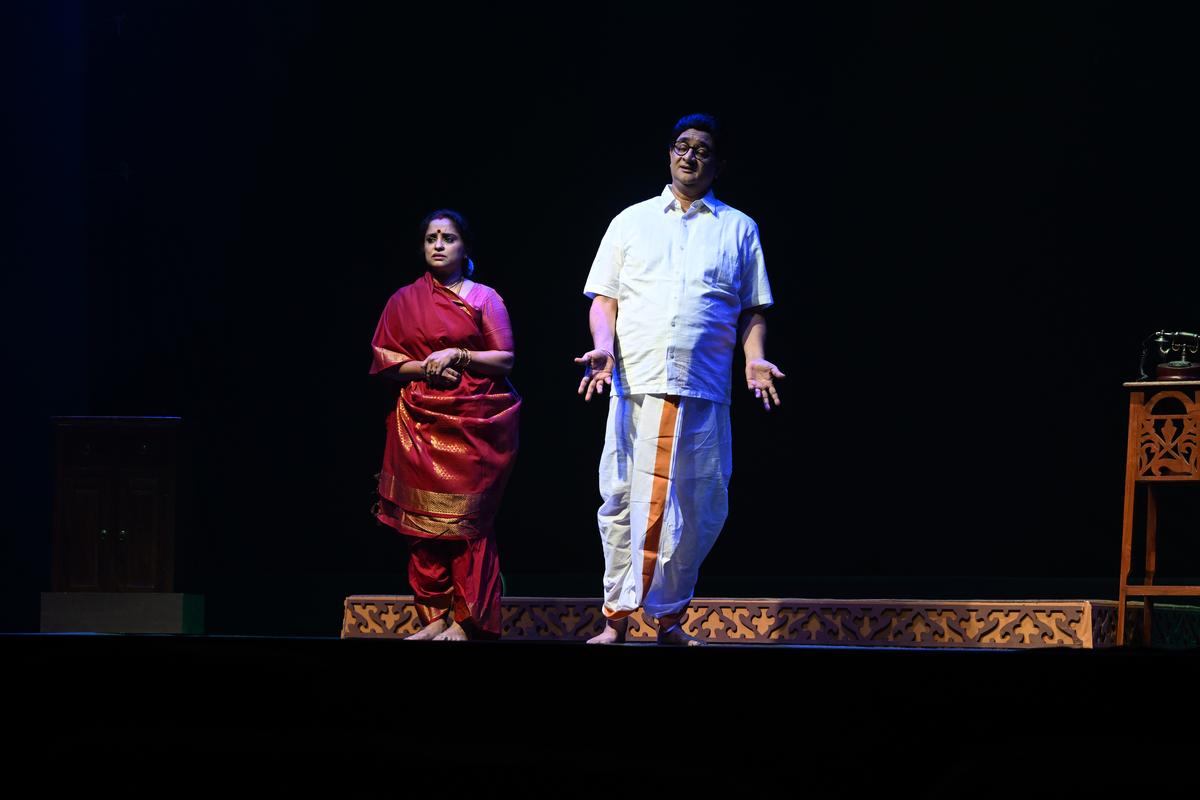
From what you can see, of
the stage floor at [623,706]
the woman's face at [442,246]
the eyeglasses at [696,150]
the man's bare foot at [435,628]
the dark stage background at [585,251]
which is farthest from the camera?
the dark stage background at [585,251]

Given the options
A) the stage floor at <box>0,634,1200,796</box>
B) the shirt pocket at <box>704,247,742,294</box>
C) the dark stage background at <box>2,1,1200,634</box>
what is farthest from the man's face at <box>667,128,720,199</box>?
the stage floor at <box>0,634,1200,796</box>

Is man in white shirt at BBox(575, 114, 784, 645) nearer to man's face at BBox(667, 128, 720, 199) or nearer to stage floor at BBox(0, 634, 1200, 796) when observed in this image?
man's face at BBox(667, 128, 720, 199)

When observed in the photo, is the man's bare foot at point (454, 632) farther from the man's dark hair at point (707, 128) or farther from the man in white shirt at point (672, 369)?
the man's dark hair at point (707, 128)

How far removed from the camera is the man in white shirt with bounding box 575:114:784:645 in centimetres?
306

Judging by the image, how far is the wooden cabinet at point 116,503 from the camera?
4.49 metres

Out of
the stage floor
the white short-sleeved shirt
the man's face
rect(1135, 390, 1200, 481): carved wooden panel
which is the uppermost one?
the man's face

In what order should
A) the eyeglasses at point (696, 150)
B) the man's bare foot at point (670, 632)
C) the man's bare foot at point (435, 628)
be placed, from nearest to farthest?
the man's bare foot at point (670, 632) < the eyeglasses at point (696, 150) < the man's bare foot at point (435, 628)

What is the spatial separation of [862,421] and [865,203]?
76cm

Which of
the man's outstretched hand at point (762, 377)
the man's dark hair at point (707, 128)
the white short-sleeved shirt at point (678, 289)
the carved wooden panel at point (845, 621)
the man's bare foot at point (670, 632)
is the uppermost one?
the man's dark hair at point (707, 128)

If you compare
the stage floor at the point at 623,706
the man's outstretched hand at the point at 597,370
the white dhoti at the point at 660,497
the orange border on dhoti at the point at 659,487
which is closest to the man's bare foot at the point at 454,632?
the white dhoti at the point at 660,497

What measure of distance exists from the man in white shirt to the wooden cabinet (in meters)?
1.99

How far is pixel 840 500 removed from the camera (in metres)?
4.59

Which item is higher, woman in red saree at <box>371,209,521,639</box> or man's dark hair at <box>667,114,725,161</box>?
man's dark hair at <box>667,114,725,161</box>

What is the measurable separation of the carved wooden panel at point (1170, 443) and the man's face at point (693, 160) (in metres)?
1.29
